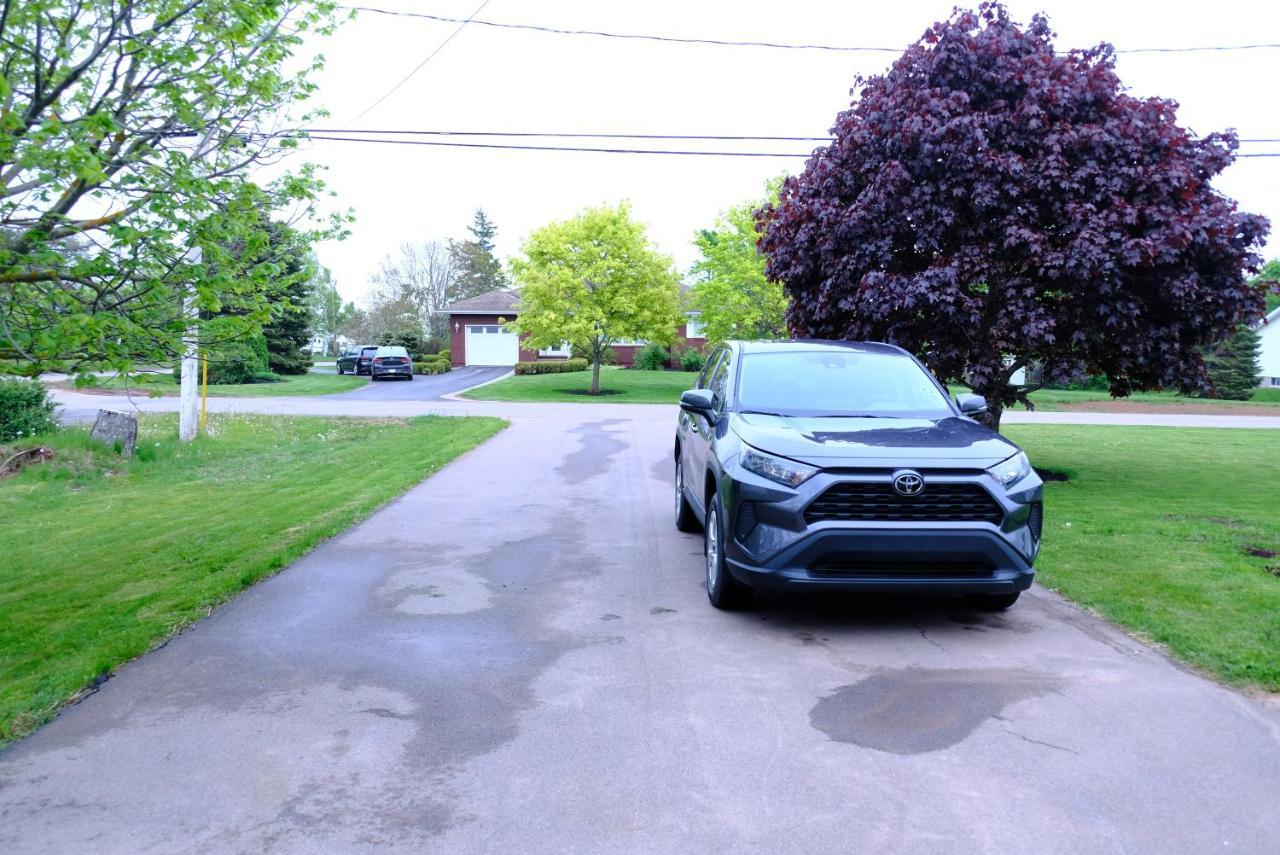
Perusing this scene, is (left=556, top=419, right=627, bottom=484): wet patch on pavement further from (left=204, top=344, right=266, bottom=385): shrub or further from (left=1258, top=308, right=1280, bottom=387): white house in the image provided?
(left=1258, top=308, right=1280, bottom=387): white house

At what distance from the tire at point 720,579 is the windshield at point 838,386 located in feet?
3.11

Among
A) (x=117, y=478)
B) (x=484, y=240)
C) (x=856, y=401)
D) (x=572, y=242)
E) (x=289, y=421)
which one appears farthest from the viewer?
(x=484, y=240)

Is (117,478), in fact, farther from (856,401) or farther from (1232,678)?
(1232,678)

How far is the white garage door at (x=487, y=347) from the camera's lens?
192 ft

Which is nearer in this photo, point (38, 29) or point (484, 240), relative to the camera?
point (38, 29)

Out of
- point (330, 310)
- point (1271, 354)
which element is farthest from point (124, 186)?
point (330, 310)

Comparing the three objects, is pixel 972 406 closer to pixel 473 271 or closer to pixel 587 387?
pixel 587 387

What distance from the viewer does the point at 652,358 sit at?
169ft

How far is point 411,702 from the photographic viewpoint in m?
5.02

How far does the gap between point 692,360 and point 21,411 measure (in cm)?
3494

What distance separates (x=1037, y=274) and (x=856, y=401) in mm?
4859

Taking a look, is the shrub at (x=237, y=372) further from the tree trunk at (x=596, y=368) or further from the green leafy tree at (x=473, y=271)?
the green leafy tree at (x=473, y=271)

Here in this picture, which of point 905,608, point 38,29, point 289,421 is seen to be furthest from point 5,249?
point 289,421

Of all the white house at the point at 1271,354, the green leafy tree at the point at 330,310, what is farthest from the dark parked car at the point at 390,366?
the white house at the point at 1271,354
